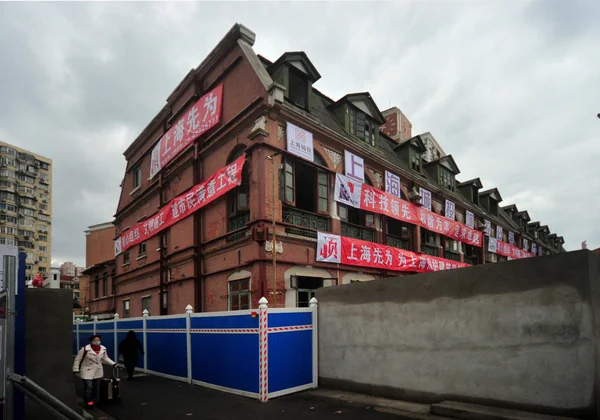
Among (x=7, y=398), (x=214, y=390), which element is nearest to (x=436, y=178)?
(x=214, y=390)

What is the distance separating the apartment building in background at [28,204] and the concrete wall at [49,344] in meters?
87.0

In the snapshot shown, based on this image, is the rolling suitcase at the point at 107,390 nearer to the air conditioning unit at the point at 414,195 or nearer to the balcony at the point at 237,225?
the balcony at the point at 237,225

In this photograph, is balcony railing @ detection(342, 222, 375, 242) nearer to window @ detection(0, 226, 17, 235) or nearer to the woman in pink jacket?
the woman in pink jacket

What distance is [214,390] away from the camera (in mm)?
10961

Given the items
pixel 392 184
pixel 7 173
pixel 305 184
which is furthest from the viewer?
pixel 7 173

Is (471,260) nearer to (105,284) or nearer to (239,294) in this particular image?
(239,294)

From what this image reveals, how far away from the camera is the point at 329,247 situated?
15.9 m

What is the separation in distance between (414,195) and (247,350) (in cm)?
1483

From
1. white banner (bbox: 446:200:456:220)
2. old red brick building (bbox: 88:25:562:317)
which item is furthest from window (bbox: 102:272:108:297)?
white banner (bbox: 446:200:456:220)

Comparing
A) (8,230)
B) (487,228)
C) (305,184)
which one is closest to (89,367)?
(305,184)

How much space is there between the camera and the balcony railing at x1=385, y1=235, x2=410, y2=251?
2061 cm

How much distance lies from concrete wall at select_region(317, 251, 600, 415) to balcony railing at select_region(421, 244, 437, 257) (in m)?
13.8

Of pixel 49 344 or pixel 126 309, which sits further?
pixel 126 309

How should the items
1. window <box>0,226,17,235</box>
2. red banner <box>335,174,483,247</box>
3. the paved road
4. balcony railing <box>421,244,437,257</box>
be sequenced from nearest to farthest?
the paved road → red banner <box>335,174,483,247</box> → balcony railing <box>421,244,437,257</box> → window <box>0,226,17,235</box>
